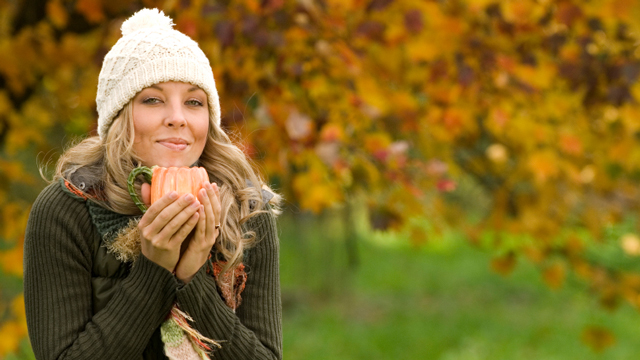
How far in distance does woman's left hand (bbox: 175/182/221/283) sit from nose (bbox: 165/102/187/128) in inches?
8.6

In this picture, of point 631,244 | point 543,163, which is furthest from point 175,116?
point 631,244

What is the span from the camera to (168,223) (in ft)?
4.61

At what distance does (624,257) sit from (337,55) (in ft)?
24.3

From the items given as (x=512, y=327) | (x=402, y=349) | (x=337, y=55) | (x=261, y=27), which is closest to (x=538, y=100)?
(x=337, y=55)

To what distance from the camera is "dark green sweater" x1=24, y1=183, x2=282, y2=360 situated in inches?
58.0

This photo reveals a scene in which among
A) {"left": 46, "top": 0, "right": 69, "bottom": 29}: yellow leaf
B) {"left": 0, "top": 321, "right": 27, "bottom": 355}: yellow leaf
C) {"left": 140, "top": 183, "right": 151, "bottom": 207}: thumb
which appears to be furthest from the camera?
{"left": 0, "top": 321, "right": 27, "bottom": 355}: yellow leaf

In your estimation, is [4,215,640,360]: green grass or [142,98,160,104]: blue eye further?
[4,215,640,360]: green grass

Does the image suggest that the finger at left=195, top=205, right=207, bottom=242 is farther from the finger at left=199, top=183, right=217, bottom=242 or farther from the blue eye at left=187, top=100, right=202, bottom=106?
the blue eye at left=187, top=100, right=202, bottom=106

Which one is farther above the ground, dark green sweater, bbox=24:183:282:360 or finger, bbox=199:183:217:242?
finger, bbox=199:183:217:242

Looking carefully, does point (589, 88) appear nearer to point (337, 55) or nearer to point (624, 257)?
point (337, 55)

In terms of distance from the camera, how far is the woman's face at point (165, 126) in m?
1.62

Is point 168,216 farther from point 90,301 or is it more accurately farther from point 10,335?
point 10,335

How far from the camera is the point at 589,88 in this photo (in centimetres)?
323

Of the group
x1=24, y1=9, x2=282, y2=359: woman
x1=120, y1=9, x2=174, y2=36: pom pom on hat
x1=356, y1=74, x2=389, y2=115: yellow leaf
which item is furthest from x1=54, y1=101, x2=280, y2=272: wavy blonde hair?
x1=356, y1=74, x2=389, y2=115: yellow leaf
